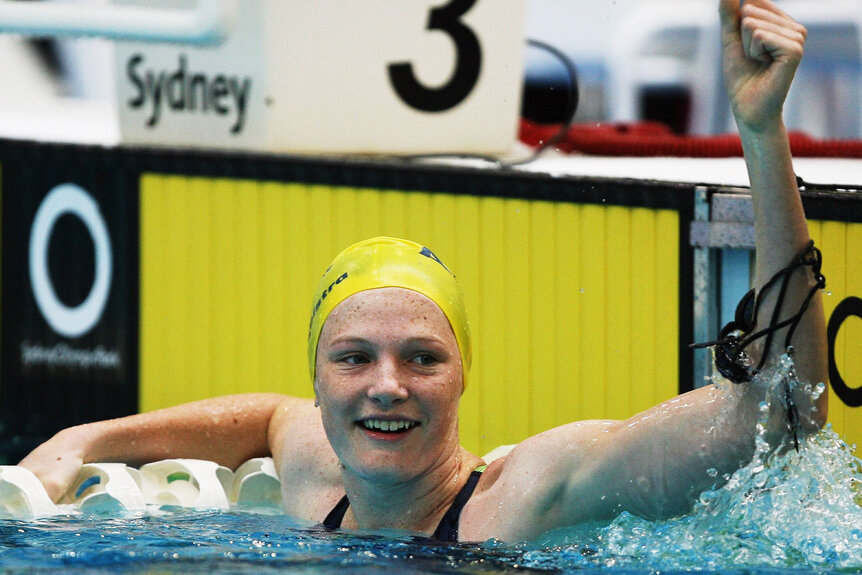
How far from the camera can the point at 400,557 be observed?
7.50 feet

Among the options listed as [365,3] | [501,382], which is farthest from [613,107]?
[501,382]

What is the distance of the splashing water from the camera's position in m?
2.20

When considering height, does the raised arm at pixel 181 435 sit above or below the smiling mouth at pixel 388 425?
below

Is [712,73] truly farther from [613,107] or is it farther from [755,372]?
[755,372]

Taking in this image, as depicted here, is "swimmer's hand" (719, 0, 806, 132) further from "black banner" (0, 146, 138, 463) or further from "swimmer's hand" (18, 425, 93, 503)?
"black banner" (0, 146, 138, 463)

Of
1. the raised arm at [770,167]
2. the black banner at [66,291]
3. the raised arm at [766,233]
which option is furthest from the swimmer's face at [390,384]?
the black banner at [66,291]

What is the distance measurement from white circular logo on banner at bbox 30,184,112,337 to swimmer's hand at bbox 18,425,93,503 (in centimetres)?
119

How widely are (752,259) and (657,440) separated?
111cm

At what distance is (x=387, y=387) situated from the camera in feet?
7.35

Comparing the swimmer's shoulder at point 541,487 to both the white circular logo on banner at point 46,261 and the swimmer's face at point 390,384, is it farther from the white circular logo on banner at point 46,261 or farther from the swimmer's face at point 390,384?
the white circular logo on banner at point 46,261

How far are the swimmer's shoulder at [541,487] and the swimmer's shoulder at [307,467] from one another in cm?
38

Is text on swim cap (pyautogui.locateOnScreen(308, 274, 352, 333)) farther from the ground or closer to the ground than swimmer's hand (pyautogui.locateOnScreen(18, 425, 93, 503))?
farther from the ground

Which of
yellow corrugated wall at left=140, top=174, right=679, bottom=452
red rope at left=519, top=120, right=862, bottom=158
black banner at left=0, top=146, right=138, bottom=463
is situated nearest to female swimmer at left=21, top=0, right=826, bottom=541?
yellow corrugated wall at left=140, top=174, right=679, bottom=452

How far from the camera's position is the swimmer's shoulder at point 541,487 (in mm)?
2193
